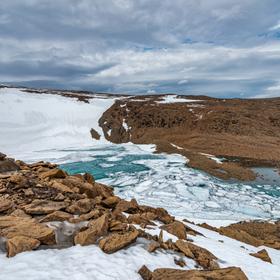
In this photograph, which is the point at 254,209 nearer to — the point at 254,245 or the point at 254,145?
the point at 254,245

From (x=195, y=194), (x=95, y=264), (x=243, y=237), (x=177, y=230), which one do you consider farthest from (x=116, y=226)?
(x=195, y=194)

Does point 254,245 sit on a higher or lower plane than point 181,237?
lower

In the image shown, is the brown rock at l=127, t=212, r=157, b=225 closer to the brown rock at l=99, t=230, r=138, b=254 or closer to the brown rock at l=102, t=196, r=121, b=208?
the brown rock at l=102, t=196, r=121, b=208

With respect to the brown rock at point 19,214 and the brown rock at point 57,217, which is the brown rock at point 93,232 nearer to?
the brown rock at point 57,217

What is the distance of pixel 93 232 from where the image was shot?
25.1 ft

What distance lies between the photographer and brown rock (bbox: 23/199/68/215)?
831 cm

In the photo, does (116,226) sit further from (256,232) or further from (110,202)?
(256,232)

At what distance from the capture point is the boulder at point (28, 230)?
7102 mm

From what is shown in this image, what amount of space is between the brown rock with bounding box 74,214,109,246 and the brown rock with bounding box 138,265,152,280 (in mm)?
1512

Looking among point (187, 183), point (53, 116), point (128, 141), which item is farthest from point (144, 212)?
point (53, 116)

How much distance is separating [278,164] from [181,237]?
941 inches

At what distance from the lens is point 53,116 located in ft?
186

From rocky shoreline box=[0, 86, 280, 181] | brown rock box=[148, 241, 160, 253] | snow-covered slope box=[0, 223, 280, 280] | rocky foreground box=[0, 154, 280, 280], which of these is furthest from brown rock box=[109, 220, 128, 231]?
rocky shoreline box=[0, 86, 280, 181]

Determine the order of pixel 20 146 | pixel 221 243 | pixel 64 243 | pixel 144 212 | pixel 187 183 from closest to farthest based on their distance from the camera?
pixel 64 243
pixel 221 243
pixel 144 212
pixel 187 183
pixel 20 146
